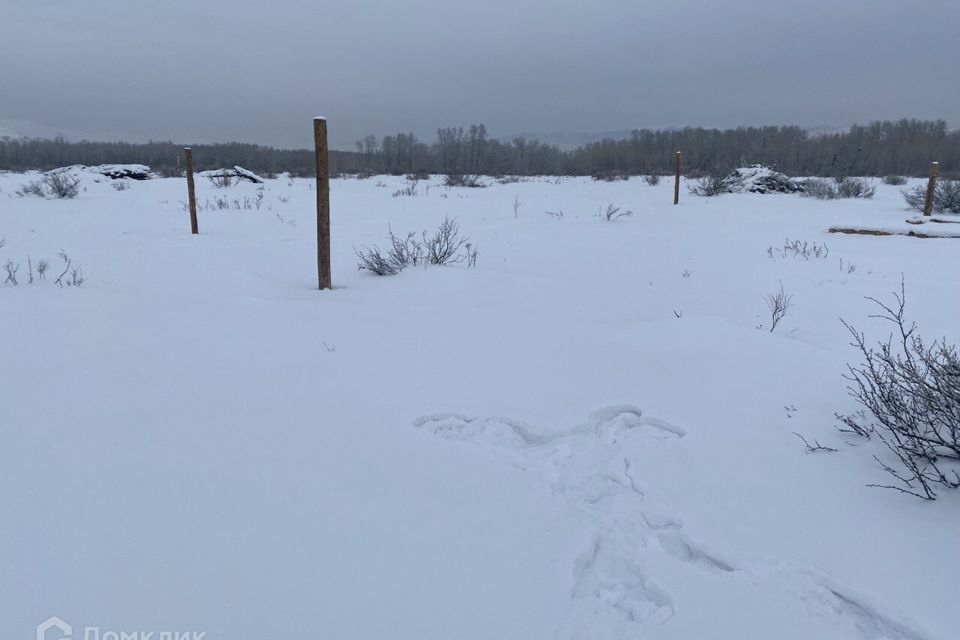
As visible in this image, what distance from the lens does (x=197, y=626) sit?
168 cm

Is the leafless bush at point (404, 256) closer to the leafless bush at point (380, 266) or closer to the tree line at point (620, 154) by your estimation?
the leafless bush at point (380, 266)

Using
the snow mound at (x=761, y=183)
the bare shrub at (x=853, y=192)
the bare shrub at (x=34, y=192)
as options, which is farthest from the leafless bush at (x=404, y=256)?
the bare shrub at (x=853, y=192)

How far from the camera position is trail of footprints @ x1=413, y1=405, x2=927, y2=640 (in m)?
1.76

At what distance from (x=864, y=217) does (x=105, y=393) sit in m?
15.7

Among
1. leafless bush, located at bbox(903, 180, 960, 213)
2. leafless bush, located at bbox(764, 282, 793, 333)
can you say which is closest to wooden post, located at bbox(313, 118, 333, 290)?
leafless bush, located at bbox(764, 282, 793, 333)

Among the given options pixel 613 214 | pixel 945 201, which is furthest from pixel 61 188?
pixel 945 201

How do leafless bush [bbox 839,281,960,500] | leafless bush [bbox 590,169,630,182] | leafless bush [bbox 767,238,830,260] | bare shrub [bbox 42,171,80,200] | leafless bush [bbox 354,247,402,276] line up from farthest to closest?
1. leafless bush [bbox 590,169,630,182]
2. bare shrub [bbox 42,171,80,200]
3. leafless bush [bbox 767,238,830,260]
4. leafless bush [bbox 354,247,402,276]
5. leafless bush [bbox 839,281,960,500]

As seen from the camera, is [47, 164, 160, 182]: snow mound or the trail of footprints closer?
the trail of footprints

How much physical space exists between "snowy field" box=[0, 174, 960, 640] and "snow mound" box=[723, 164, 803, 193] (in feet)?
55.1

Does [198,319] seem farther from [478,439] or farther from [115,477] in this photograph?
[478,439]

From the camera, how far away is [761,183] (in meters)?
20.9

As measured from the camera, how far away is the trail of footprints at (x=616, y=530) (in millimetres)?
1761
